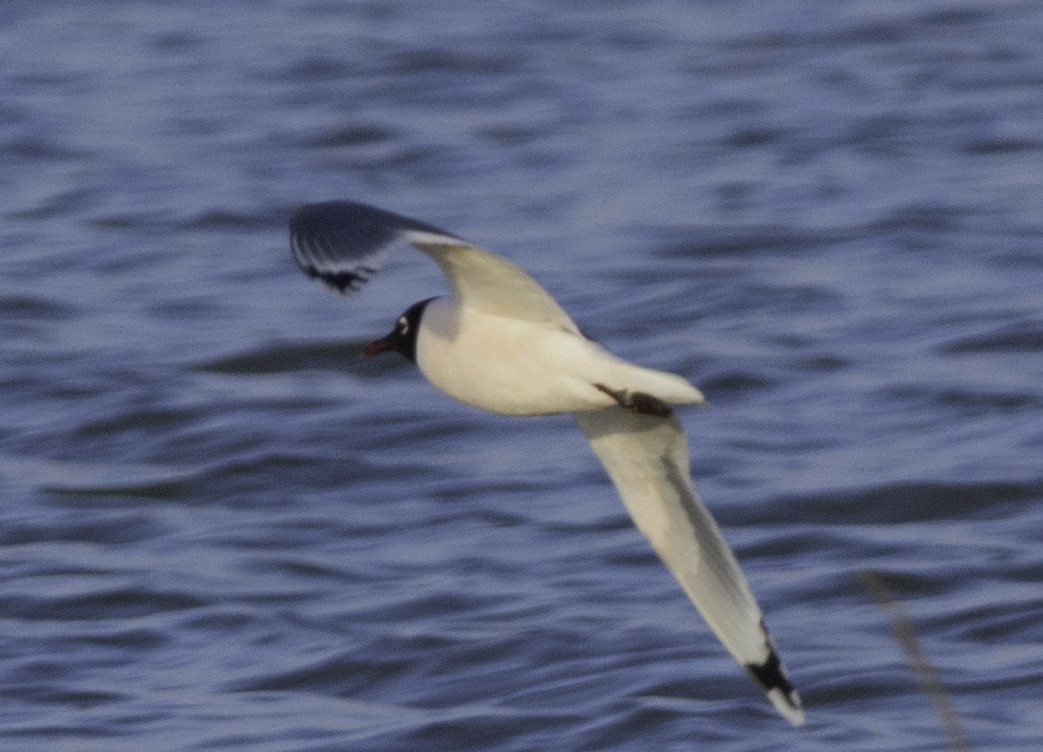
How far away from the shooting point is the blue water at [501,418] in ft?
24.6

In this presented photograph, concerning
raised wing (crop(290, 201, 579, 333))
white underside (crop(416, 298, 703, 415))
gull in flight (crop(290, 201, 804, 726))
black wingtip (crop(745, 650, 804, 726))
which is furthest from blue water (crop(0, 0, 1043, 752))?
raised wing (crop(290, 201, 579, 333))

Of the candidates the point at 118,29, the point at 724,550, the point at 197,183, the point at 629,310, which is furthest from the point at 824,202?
the point at 724,550

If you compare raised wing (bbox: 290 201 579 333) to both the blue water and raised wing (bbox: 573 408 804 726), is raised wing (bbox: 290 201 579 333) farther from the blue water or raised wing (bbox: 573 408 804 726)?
the blue water

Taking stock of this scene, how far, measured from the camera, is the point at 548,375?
523 cm

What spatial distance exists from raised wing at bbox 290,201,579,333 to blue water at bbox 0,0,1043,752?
6.41 ft

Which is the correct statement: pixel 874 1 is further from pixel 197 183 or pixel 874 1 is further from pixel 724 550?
pixel 724 550

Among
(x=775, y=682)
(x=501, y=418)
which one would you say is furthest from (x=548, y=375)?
(x=501, y=418)

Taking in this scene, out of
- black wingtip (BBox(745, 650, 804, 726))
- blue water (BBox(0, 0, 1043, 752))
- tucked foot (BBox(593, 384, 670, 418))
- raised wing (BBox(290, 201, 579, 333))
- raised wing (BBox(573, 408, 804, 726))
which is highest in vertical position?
raised wing (BBox(290, 201, 579, 333))

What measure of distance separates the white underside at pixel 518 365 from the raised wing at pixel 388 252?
0.04 m

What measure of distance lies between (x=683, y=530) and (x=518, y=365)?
0.69 m

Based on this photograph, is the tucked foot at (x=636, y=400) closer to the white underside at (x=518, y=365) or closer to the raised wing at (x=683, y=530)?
the white underside at (x=518, y=365)

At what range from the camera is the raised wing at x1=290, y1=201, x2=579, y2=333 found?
469cm

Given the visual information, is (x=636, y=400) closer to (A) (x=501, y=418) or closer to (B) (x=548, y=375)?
(B) (x=548, y=375)

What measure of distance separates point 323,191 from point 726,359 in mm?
3859
